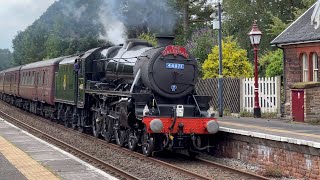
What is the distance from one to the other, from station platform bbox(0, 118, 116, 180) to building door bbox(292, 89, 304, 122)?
8164mm

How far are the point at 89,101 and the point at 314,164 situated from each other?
9.43 m

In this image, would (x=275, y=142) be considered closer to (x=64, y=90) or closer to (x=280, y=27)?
(x=64, y=90)

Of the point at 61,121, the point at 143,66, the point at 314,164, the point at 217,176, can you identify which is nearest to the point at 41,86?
the point at 61,121

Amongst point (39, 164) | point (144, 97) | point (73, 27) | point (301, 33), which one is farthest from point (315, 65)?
point (73, 27)

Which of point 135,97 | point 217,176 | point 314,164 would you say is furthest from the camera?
point 135,97

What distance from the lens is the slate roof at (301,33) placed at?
17914mm

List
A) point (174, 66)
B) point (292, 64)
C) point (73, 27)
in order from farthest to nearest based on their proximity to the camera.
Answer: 1. point (73, 27)
2. point (292, 64)
3. point (174, 66)

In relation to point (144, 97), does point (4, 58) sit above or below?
above

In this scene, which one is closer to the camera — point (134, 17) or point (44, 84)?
point (134, 17)

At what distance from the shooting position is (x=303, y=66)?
19.0 meters

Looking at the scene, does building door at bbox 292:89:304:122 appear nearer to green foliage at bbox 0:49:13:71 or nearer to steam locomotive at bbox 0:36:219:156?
steam locomotive at bbox 0:36:219:156

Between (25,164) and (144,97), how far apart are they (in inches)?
137

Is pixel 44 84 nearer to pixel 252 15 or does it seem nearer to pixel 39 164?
pixel 39 164

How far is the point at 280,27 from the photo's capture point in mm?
33125
